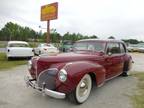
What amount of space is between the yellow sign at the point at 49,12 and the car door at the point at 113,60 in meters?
17.3

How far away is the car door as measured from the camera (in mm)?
6414

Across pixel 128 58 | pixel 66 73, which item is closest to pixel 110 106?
pixel 66 73

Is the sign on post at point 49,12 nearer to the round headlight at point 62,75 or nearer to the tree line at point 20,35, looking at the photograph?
the round headlight at point 62,75

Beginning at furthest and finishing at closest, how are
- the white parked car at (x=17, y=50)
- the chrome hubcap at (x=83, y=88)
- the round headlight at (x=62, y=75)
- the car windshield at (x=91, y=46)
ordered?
the white parked car at (x=17, y=50), the car windshield at (x=91, y=46), the chrome hubcap at (x=83, y=88), the round headlight at (x=62, y=75)

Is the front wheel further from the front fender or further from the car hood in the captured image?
the car hood

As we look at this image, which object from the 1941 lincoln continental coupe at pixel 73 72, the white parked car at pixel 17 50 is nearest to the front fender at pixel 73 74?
the 1941 lincoln continental coupe at pixel 73 72

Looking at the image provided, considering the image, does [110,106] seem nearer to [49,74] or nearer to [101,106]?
[101,106]

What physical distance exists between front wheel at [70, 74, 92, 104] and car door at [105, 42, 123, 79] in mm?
1403

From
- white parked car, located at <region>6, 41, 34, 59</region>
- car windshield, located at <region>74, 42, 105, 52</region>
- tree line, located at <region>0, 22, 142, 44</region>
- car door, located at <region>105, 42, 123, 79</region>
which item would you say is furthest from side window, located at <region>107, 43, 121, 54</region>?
tree line, located at <region>0, 22, 142, 44</region>

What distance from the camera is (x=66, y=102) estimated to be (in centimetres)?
498

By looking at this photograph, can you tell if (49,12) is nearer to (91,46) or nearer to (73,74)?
(91,46)

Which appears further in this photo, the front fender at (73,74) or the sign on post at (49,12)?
the sign on post at (49,12)

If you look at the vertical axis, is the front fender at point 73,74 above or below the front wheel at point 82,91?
above

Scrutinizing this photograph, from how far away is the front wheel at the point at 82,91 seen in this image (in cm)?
471
